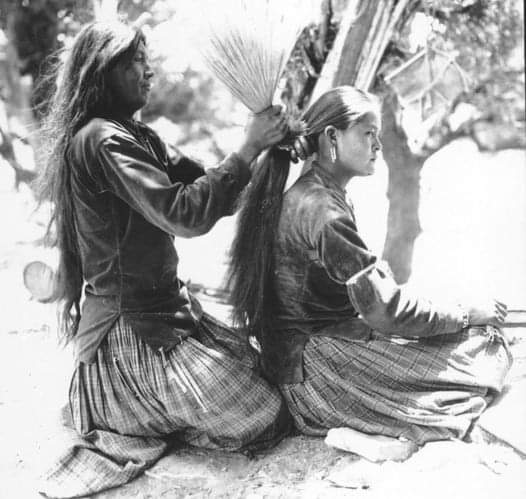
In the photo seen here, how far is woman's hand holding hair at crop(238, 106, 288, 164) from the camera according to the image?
244 cm

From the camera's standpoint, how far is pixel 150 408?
2.59 m

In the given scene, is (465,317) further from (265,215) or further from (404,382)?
(265,215)

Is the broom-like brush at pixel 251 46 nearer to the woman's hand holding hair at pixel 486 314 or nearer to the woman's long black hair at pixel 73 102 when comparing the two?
the woman's long black hair at pixel 73 102

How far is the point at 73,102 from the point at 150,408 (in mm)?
1216

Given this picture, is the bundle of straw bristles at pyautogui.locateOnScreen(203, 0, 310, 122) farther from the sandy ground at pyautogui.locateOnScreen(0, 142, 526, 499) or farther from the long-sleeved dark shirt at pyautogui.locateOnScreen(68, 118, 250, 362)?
the sandy ground at pyautogui.locateOnScreen(0, 142, 526, 499)

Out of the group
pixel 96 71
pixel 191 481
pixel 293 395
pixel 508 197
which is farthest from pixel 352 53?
pixel 508 197

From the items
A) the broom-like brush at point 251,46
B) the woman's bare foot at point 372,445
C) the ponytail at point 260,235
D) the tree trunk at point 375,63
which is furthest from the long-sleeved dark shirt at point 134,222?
the tree trunk at point 375,63

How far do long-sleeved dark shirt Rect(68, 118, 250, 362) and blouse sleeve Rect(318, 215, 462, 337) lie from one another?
39 centimetres

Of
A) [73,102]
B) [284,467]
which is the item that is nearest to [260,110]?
[73,102]

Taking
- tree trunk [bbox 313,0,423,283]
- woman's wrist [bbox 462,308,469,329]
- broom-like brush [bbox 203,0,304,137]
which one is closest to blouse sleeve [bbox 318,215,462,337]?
woman's wrist [bbox 462,308,469,329]

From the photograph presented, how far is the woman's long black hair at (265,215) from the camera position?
2.55m

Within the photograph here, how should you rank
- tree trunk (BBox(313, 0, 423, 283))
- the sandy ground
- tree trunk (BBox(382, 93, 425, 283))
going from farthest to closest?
tree trunk (BBox(382, 93, 425, 283)) → tree trunk (BBox(313, 0, 423, 283)) → the sandy ground

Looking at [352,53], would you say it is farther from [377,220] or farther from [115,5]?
[377,220]

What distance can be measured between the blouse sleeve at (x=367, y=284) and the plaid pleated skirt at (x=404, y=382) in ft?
0.58
